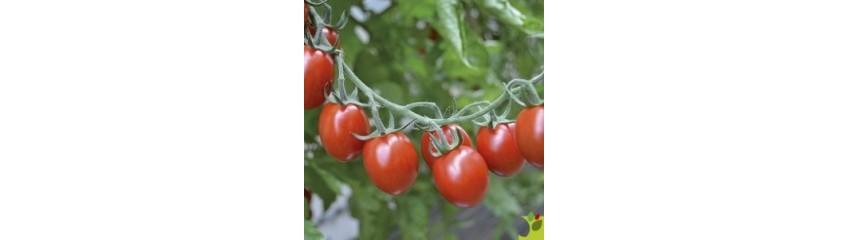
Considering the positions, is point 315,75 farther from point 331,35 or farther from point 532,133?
point 532,133

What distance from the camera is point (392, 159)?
1.79ft

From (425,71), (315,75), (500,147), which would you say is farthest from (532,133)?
(425,71)

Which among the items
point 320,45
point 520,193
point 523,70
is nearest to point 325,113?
point 320,45

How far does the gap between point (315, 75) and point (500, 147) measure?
0.42ft

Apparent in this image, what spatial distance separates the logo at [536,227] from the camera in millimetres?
520

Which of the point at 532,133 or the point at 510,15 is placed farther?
the point at 510,15

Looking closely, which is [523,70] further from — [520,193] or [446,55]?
[520,193]

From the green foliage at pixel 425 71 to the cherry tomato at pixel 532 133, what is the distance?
9cm

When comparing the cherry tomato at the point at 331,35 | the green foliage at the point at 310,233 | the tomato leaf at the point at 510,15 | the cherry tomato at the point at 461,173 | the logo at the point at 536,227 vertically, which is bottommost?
the green foliage at the point at 310,233

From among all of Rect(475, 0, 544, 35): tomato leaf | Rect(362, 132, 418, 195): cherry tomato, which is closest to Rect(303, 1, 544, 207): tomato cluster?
Rect(362, 132, 418, 195): cherry tomato

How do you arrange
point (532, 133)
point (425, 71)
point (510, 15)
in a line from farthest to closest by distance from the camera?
point (425, 71), point (510, 15), point (532, 133)

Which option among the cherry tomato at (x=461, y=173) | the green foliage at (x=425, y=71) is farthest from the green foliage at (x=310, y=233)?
the cherry tomato at (x=461, y=173)

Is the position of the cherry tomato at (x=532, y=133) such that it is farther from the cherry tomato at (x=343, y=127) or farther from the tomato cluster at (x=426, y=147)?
the cherry tomato at (x=343, y=127)
